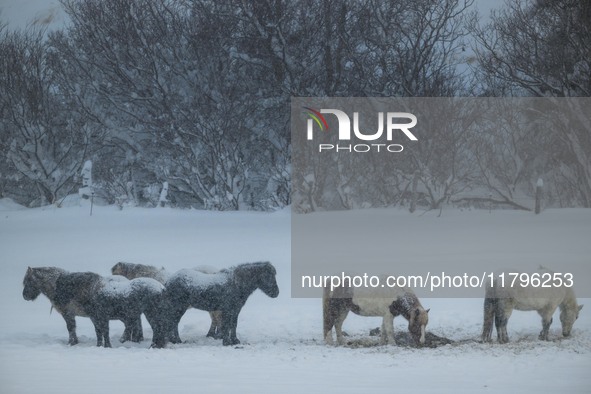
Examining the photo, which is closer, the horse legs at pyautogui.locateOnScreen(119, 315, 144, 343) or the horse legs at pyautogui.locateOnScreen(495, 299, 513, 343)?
the horse legs at pyautogui.locateOnScreen(495, 299, 513, 343)

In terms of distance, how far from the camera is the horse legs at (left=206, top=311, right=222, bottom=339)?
256 inches

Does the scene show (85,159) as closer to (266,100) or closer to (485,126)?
(266,100)

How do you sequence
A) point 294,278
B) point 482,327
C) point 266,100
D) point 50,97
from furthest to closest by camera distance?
point 50,97, point 266,100, point 294,278, point 482,327

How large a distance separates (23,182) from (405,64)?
6.00m

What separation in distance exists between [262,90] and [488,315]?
533cm

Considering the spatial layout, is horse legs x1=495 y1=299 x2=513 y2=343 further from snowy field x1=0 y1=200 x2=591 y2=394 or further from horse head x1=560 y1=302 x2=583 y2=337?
horse head x1=560 y1=302 x2=583 y2=337

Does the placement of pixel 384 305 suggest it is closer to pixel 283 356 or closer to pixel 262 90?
pixel 283 356

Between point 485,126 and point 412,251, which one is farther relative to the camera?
point 485,126

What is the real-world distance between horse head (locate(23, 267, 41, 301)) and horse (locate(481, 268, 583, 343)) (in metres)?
3.09

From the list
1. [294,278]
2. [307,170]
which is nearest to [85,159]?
[307,170]

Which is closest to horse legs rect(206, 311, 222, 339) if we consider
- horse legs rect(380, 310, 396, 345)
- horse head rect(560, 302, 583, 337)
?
horse legs rect(380, 310, 396, 345)

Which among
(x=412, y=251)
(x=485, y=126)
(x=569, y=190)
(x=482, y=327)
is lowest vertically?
(x=482, y=327)

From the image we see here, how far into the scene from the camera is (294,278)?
7691mm

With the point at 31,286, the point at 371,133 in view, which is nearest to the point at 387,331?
the point at 31,286
